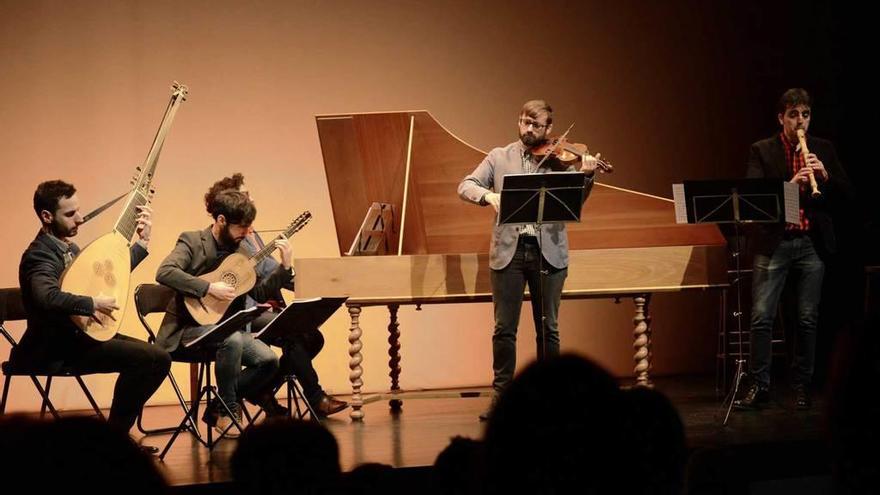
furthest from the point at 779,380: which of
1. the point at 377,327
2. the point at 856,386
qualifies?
the point at 856,386

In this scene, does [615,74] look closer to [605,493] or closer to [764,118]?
[764,118]

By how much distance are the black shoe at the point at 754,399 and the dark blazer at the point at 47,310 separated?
10.7 ft

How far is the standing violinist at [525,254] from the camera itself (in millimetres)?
5281

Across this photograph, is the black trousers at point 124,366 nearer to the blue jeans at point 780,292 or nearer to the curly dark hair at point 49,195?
the curly dark hair at point 49,195

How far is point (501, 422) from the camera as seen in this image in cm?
135

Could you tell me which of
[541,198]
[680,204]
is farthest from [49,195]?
[680,204]

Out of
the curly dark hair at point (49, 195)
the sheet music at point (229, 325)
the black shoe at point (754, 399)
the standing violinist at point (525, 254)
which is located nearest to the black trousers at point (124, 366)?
the sheet music at point (229, 325)

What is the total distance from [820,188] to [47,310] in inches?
151

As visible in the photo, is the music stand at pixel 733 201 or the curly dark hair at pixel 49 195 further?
the music stand at pixel 733 201

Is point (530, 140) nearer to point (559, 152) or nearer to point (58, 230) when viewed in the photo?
point (559, 152)

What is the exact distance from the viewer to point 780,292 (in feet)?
18.0

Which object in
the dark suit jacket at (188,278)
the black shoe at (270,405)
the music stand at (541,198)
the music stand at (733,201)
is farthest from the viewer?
the black shoe at (270,405)

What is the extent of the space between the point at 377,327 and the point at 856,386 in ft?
20.7

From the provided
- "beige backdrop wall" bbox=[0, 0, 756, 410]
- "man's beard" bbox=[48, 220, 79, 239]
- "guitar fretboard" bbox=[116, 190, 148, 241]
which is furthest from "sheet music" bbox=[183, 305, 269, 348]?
"beige backdrop wall" bbox=[0, 0, 756, 410]
